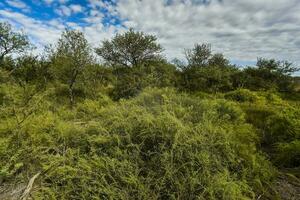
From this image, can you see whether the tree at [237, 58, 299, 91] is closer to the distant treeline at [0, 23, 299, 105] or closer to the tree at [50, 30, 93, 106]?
the distant treeline at [0, 23, 299, 105]

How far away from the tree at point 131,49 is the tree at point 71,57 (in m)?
8.85

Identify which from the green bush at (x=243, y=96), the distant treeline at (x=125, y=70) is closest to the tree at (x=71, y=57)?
the distant treeline at (x=125, y=70)

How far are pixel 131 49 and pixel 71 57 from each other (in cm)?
993

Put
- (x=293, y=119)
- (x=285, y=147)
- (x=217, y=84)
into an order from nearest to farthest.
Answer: (x=285, y=147)
(x=293, y=119)
(x=217, y=84)

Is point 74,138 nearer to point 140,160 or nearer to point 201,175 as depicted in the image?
point 140,160

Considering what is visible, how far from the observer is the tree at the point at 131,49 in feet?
83.5

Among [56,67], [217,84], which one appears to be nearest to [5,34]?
[56,67]

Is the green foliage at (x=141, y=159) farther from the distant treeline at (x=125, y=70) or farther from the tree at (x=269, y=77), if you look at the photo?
the tree at (x=269, y=77)

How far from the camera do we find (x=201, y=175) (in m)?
3.64

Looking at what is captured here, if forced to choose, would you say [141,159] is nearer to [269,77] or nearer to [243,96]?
[243,96]

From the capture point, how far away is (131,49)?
25.6 metres

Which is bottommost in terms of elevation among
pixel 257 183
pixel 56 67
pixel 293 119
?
pixel 257 183

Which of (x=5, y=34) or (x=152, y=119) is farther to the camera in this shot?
(x=5, y=34)

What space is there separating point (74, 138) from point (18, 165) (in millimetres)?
1024
